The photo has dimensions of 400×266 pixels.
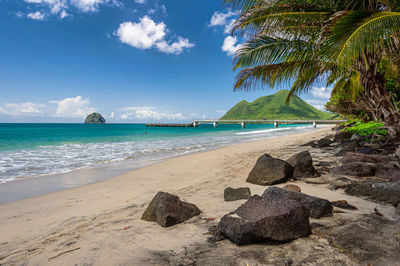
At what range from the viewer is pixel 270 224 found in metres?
2.08

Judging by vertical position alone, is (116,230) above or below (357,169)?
below

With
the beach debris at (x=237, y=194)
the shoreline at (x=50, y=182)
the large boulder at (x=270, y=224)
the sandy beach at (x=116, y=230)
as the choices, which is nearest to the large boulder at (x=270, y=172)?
the sandy beach at (x=116, y=230)

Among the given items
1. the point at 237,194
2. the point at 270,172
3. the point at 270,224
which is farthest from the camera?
the point at 270,172

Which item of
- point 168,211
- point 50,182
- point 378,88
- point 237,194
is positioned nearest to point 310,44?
point 378,88

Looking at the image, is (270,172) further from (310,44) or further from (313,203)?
(310,44)

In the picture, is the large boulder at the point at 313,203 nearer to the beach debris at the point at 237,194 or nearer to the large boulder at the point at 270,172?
the beach debris at the point at 237,194

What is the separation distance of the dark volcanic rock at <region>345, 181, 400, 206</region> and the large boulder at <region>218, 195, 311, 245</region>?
2.00 m

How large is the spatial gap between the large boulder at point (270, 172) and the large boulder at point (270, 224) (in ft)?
8.11

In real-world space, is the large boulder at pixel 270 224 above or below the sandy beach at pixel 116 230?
above

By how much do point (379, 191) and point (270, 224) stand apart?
102 inches

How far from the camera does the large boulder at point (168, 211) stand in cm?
279

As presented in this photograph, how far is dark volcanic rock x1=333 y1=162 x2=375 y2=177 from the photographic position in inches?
187

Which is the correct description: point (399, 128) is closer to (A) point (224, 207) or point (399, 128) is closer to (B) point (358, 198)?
(B) point (358, 198)

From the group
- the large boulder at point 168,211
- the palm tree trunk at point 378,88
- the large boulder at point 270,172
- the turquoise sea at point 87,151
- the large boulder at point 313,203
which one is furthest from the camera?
the turquoise sea at point 87,151
